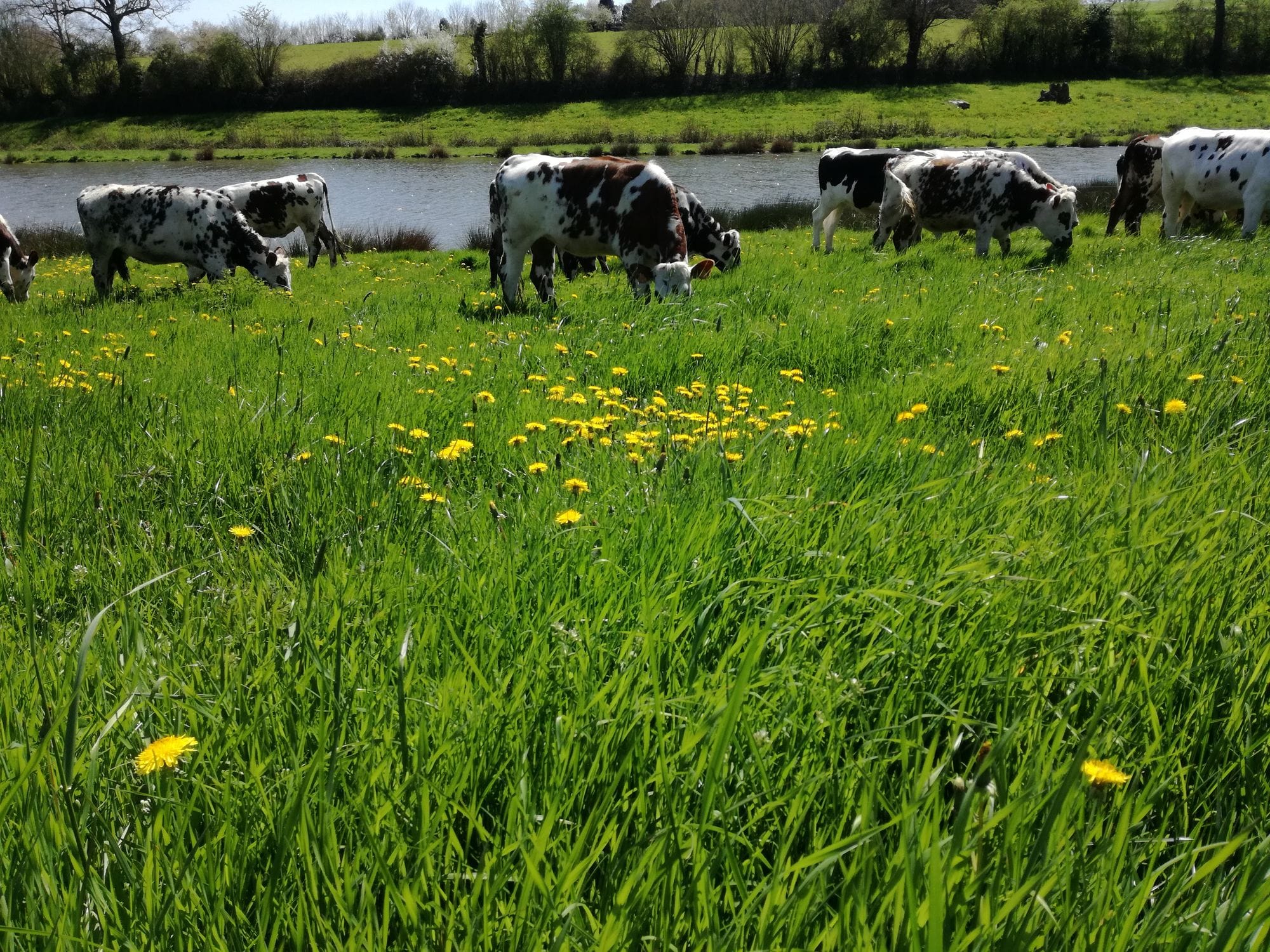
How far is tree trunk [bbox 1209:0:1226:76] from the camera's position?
Result: 66.9 metres

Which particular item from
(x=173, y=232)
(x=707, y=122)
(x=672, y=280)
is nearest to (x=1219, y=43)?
(x=707, y=122)

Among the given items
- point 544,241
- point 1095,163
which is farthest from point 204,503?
point 1095,163

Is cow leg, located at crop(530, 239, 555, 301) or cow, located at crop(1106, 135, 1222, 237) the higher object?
cow, located at crop(1106, 135, 1222, 237)

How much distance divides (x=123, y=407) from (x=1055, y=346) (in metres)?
5.52

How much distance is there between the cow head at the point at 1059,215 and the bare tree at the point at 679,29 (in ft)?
238

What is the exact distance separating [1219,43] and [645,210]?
82.4 meters

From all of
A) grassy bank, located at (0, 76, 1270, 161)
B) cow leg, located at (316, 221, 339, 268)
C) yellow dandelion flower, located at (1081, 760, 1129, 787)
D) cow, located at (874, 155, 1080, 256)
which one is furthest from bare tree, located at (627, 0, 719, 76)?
yellow dandelion flower, located at (1081, 760, 1129, 787)

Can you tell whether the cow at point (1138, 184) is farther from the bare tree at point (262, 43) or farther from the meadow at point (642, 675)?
the bare tree at point (262, 43)

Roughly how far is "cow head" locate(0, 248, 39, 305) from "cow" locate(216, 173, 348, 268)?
607 cm

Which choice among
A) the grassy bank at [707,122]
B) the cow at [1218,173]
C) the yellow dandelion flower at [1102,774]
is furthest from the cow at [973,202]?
the grassy bank at [707,122]

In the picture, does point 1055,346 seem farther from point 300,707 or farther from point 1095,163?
point 1095,163

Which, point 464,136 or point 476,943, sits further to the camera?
point 464,136

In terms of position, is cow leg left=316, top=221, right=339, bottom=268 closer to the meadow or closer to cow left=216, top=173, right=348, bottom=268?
cow left=216, top=173, right=348, bottom=268

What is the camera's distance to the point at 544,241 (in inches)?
427
